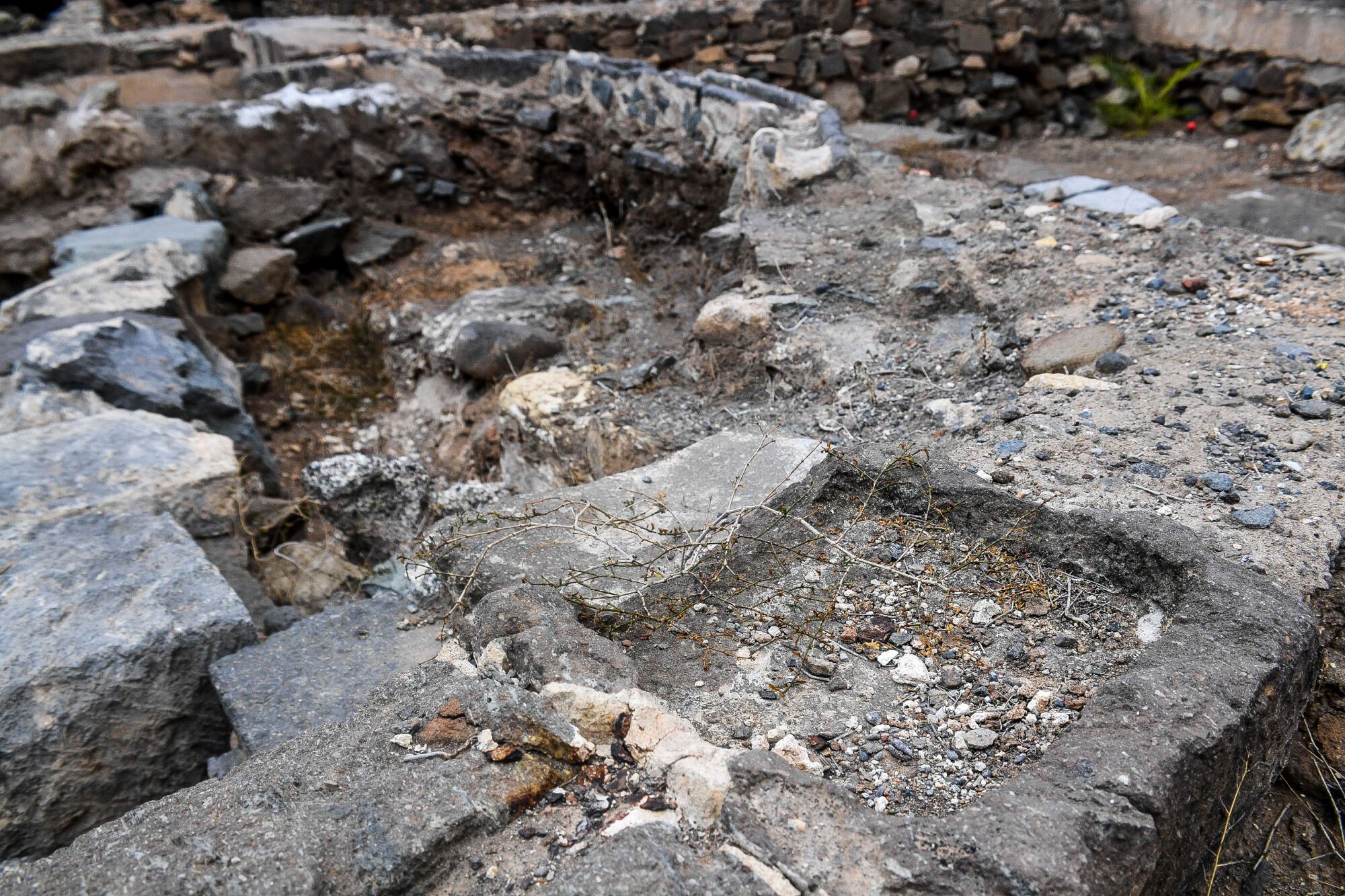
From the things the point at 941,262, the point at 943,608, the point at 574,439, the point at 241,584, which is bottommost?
the point at 241,584

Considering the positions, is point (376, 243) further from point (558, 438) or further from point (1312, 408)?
point (1312, 408)

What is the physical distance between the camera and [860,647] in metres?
2.12

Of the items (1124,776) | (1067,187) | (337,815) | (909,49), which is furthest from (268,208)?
(1124,776)

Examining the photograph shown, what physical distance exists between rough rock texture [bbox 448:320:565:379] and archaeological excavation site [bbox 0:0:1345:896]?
1.0 inches

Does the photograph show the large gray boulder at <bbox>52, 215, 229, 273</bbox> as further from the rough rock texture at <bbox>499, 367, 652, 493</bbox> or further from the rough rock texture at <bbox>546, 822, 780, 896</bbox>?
the rough rock texture at <bbox>546, 822, 780, 896</bbox>

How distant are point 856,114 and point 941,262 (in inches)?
160

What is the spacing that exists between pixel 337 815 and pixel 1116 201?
3776 millimetres

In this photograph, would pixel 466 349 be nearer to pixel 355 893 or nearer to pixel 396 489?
pixel 396 489

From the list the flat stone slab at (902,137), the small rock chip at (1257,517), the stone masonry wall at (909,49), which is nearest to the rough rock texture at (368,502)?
the small rock chip at (1257,517)

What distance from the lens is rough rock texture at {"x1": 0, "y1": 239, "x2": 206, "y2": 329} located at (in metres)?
4.31

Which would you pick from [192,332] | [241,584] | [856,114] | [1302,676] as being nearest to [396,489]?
[241,584]

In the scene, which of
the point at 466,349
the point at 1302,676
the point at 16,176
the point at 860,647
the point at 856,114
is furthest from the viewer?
the point at 856,114

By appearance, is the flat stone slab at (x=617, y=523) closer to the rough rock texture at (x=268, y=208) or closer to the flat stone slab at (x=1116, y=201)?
the flat stone slab at (x=1116, y=201)

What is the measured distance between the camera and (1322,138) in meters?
5.93
